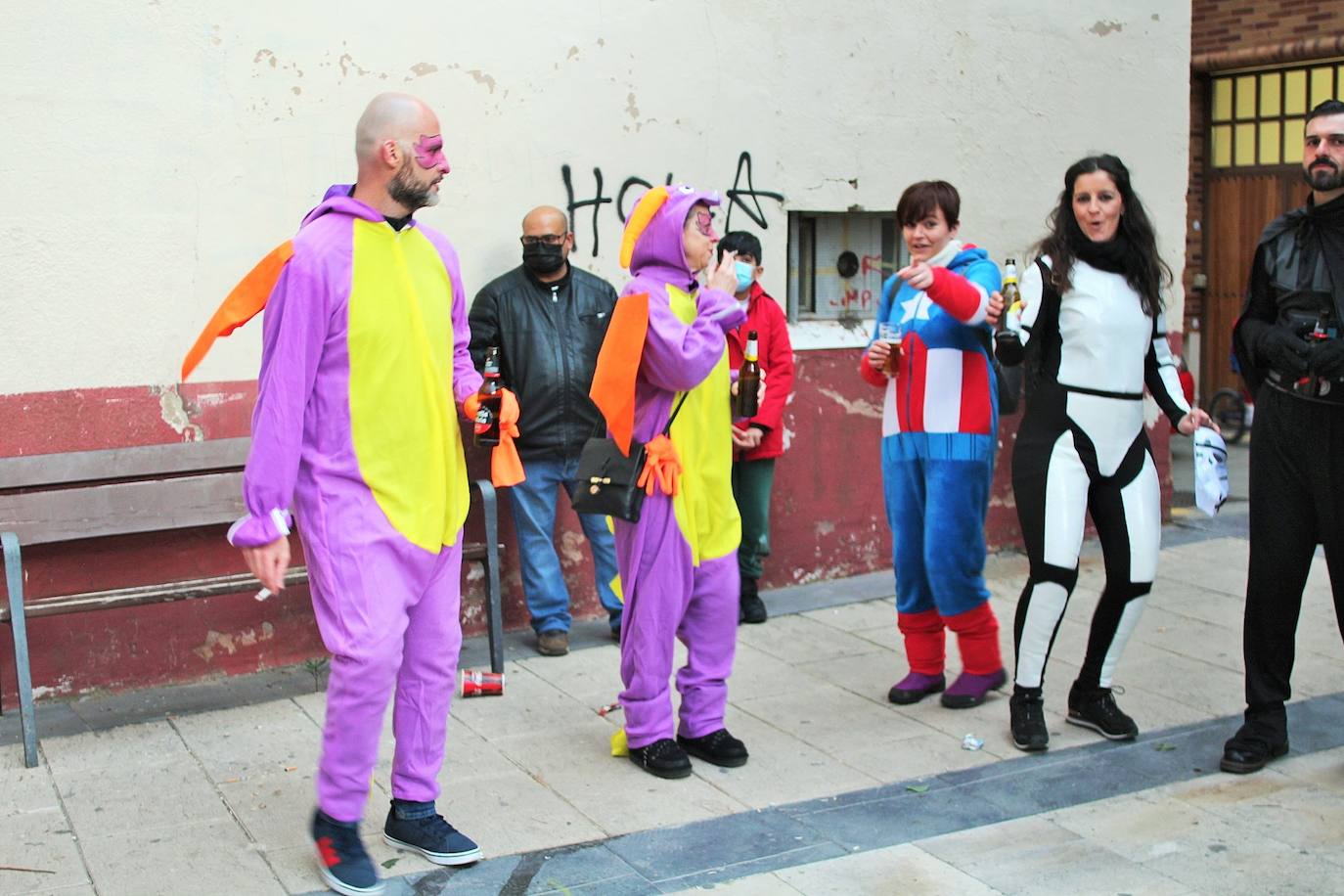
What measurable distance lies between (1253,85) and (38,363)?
36.0 feet

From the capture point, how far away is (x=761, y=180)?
7340 mm

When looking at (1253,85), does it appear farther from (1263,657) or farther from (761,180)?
(1263,657)

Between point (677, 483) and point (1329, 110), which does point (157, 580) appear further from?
point (1329, 110)

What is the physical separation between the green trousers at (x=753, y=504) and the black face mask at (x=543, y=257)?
1.27 m

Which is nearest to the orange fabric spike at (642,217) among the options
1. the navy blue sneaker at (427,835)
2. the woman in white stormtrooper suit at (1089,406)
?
the woman in white stormtrooper suit at (1089,406)

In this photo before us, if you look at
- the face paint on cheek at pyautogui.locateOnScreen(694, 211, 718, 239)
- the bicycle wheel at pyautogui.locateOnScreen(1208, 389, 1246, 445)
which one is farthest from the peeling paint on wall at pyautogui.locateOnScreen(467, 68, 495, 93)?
the bicycle wheel at pyautogui.locateOnScreen(1208, 389, 1246, 445)

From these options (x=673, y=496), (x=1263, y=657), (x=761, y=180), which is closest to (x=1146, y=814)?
(x=1263, y=657)

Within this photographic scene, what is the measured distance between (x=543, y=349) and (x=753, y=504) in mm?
1236

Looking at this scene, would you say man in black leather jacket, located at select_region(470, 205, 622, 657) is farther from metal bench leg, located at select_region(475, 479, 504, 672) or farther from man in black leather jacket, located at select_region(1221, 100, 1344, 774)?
man in black leather jacket, located at select_region(1221, 100, 1344, 774)

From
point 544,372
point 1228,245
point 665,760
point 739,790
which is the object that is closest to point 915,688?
point 739,790

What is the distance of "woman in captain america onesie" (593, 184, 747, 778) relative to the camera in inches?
187

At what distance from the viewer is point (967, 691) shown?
18.8 feet

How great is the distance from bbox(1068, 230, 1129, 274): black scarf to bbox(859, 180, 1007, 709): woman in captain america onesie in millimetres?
342

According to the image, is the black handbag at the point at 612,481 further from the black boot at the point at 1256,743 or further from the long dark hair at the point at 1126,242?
the black boot at the point at 1256,743
